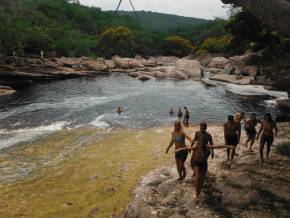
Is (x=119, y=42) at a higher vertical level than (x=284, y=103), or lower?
higher

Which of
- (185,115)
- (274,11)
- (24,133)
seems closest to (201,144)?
(274,11)

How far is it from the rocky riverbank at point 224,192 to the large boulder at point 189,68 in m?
47.0

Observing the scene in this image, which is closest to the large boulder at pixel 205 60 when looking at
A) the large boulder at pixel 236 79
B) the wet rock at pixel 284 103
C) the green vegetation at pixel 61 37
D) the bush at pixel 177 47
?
the green vegetation at pixel 61 37

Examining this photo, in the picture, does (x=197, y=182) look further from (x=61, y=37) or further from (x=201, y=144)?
(x=61, y=37)

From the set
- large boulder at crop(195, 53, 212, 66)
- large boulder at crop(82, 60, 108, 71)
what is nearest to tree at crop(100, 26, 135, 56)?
large boulder at crop(195, 53, 212, 66)

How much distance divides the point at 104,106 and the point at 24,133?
12376 mm

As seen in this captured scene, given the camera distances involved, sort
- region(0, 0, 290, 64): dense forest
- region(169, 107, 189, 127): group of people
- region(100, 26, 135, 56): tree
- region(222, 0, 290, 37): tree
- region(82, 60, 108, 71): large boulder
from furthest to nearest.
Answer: region(100, 26, 135, 56): tree < region(82, 60, 108, 71): large boulder < region(169, 107, 189, 127): group of people < region(0, 0, 290, 64): dense forest < region(222, 0, 290, 37): tree

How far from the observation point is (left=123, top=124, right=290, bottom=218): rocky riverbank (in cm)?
952

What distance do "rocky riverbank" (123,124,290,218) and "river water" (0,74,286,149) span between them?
12.1 meters

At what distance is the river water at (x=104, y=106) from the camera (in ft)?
86.7

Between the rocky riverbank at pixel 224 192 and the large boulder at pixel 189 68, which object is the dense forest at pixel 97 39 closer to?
the rocky riverbank at pixel 224 192

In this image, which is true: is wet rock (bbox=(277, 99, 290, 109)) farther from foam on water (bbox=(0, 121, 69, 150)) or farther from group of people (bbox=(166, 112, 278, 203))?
foam on water (bbox=(0, 121, 69, 150))

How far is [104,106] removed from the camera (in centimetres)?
3478

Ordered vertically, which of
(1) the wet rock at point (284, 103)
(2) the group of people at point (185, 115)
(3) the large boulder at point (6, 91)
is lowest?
(3) the large boulder at point (6, 91)
